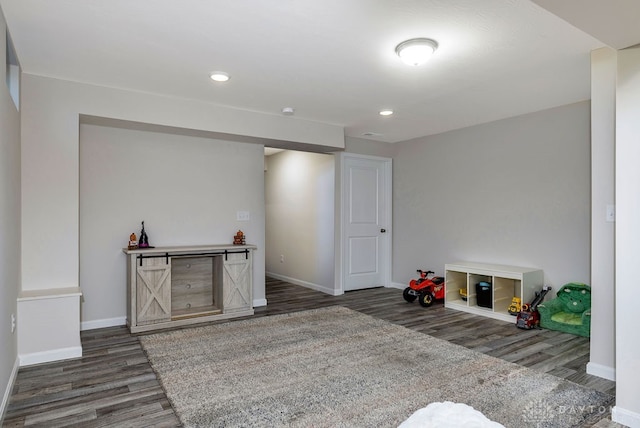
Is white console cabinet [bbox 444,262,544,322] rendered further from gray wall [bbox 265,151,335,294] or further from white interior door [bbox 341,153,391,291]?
gray wall [bbox 265,151,335,294]

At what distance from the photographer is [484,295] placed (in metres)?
4.63

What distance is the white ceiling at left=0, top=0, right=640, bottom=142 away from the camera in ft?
7.44

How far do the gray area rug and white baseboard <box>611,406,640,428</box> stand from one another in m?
0.08

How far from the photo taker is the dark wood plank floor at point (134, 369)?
229cm

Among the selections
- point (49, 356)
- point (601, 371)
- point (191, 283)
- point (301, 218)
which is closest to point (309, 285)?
point (301, 218)

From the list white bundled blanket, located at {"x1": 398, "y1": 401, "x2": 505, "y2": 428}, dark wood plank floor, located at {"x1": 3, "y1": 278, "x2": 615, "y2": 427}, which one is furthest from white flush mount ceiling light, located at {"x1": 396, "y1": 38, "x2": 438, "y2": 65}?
dark wood plank floor, located at {"x1": 3, "y1": 278, "x2": 615, "y2": 427}

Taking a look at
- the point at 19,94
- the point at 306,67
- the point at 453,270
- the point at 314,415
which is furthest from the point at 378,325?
the point at 19,94

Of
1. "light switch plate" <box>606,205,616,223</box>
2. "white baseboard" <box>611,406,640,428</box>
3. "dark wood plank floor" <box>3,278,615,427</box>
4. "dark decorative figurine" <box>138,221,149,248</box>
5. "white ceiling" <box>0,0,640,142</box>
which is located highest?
"white ceiling" <box>0,0,640,142</box>

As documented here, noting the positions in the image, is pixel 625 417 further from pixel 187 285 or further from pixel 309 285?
pixel 309 285

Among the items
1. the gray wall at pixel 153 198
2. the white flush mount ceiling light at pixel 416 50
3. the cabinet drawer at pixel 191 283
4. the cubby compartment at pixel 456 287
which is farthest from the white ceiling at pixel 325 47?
the cubby compartment at pixel 456 287

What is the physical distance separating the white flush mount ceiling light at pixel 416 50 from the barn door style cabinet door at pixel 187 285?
9.02 feet

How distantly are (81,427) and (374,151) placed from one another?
5.06 m

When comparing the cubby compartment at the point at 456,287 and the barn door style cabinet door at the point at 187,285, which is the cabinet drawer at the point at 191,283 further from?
the cubby compartment at the point at 456,287

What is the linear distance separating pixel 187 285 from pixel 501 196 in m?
4.05
